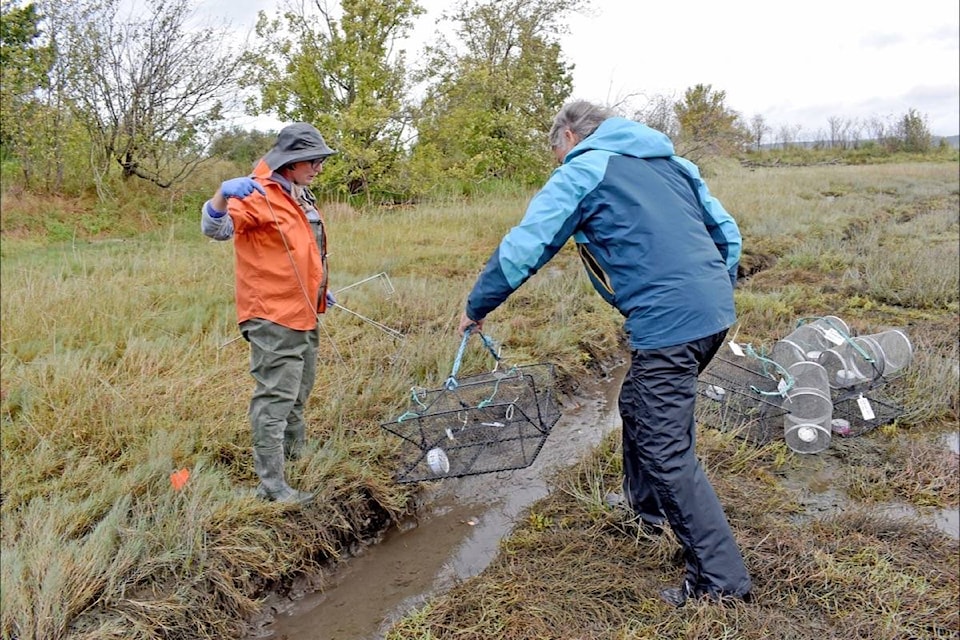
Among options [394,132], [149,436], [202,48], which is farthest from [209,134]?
[149,436]

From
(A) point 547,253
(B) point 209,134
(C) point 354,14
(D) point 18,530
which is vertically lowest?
(D) point 18,530

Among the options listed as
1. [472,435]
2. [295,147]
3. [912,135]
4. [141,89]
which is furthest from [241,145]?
[912,135]

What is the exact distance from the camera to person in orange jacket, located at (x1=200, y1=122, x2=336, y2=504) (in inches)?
111

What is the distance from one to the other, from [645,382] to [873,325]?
5274 mm

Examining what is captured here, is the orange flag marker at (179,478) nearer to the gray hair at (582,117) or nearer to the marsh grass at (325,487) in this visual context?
the marsh grass at (325,487)

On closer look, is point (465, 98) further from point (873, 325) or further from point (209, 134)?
point (873, 325)

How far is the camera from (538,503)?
378cm

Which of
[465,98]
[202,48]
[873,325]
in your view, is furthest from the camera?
[465,98]

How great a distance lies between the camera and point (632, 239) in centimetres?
251

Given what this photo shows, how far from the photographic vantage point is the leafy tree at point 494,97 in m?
13.0

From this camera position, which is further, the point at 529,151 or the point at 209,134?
the point at 529,151

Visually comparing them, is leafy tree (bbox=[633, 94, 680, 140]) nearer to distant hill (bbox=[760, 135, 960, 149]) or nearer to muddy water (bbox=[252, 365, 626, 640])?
muddy water (bbox=[252, 365, 626, 640])

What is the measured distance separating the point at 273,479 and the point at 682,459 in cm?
199

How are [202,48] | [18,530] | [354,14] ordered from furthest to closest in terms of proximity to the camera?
[354,14], [202,48], [18,530]
